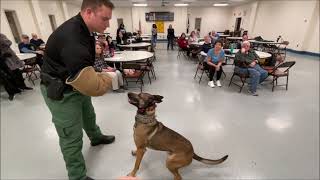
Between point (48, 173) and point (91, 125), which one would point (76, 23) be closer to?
point (91, 125)

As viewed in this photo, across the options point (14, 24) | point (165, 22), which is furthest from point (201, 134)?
point (165, 22)

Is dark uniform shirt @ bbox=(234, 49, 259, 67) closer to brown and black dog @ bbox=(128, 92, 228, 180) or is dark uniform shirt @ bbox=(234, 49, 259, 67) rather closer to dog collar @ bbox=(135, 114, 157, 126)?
brown and black dog @ bbox=(128, 92, 228, 180)

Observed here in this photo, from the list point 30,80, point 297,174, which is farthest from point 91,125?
point 30,80

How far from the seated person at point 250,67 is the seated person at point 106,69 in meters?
Result: 2.70

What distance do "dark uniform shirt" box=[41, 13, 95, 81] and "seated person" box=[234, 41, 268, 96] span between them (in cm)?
355

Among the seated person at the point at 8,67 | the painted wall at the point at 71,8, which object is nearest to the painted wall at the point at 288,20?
the seated person at the point at 8,67

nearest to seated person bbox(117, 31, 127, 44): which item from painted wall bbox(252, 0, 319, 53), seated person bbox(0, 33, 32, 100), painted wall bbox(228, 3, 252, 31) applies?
seated person bbox(0, 33, 32, 100)

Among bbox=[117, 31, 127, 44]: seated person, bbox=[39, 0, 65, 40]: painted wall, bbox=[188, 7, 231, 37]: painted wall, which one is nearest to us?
bbox=[117, 31, 127, 44]: seated person

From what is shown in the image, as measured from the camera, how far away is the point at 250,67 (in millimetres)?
4066

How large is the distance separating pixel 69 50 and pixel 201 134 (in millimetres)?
2069

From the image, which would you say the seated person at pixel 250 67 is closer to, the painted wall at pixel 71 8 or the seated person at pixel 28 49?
the seated person at pixel 28 49

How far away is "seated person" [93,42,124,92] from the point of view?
3.62 metres

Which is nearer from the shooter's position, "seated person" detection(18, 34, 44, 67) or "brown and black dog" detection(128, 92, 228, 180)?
"brown and black dog" detection(128, 92, 228, 180)

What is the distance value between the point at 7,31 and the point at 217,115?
7958 mm
